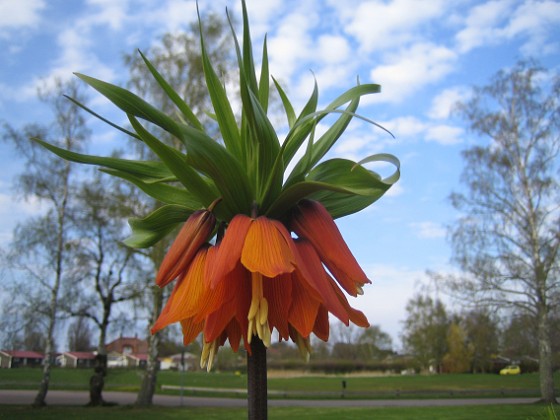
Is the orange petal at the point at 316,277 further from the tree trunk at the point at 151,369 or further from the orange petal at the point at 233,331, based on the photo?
the tree trunk at the point at 151,369

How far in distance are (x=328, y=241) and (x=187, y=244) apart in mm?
323

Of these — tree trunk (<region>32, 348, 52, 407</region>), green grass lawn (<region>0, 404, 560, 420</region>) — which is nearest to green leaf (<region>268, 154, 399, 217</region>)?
green grass lawn (<region>0, 404, 560, 420</region>)

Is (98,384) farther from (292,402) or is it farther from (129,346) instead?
(129,346)

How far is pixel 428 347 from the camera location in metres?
59.9

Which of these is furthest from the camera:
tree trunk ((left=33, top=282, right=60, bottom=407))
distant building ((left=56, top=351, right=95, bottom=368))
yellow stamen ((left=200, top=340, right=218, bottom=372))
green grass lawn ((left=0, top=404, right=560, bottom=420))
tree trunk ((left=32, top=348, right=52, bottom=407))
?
distant building ((left=56, top=351, right=95, bottom=368))

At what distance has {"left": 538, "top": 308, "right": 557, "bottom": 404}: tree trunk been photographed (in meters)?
19.2

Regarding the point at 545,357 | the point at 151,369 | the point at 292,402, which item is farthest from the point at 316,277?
the point at 292,402

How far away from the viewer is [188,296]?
44.9 inches

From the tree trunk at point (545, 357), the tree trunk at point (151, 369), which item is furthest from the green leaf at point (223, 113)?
the tree trunk at point (545, 357)

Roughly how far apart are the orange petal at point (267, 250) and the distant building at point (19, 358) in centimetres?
1702

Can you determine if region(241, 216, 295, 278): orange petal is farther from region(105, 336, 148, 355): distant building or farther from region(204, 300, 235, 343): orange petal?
region(105, 336, 148, 355): distant building

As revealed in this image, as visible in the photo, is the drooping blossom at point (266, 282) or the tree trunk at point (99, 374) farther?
the tree trunk at point (99, 374)

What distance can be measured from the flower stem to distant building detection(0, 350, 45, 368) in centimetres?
1699

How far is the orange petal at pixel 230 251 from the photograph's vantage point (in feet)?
3.37
